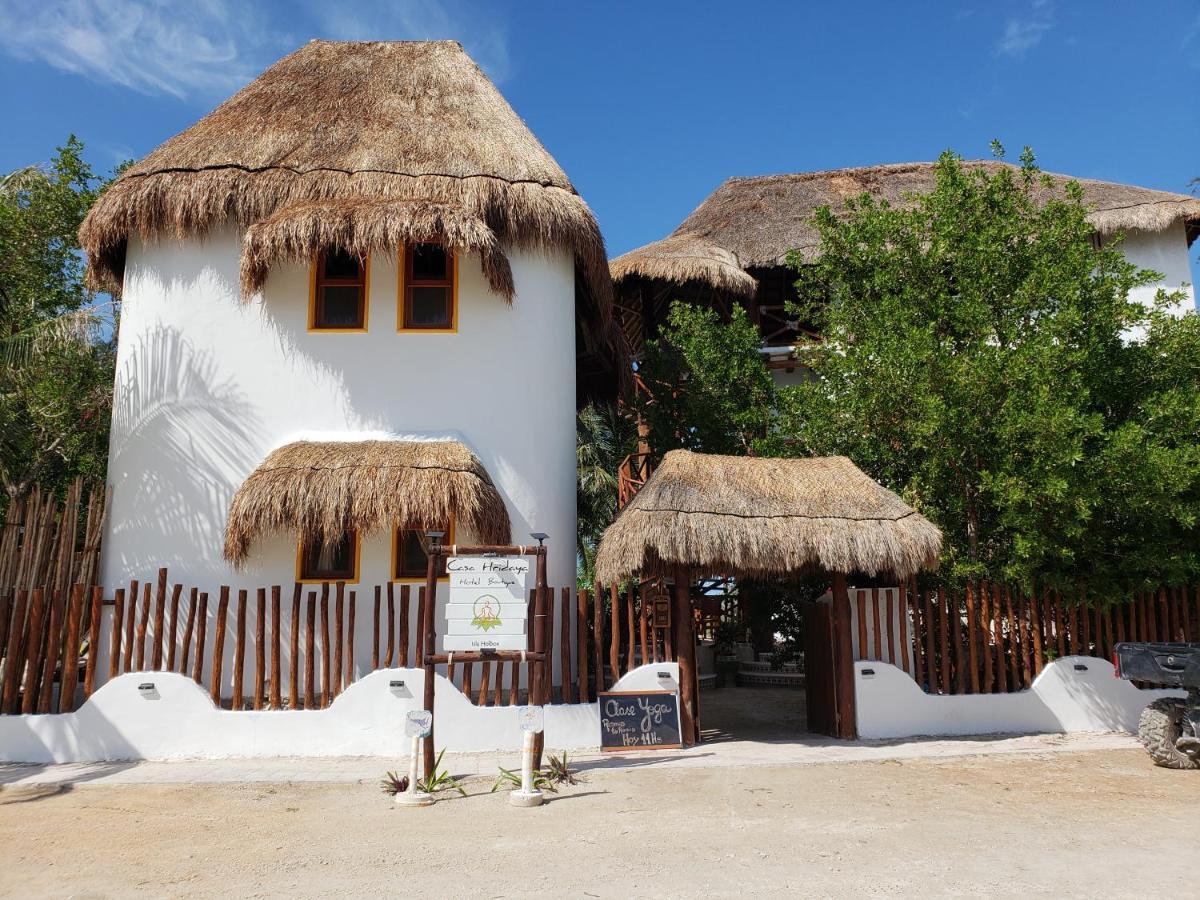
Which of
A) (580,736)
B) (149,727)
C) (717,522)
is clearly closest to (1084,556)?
(717,522)

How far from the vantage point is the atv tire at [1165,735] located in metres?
6.39

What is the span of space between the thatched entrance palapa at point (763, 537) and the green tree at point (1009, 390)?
1.16 m

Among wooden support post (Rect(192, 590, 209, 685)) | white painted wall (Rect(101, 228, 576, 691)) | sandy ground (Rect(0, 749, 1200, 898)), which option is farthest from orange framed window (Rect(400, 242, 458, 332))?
sandy ground (Rect(0, 749, 1200, 898))

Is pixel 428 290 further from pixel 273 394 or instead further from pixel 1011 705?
pixel 1011 705

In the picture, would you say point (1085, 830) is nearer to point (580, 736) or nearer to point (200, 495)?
point (580, 736)

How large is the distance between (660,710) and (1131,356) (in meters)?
6.72

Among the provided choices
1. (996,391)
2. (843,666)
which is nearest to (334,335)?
(843,666)

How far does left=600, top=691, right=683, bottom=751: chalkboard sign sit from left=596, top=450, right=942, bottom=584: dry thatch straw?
1098 mm

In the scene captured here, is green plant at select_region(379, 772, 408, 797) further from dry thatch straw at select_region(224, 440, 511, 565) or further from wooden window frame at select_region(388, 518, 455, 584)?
wooden window frame at select_region(388, 518, 455, 584)

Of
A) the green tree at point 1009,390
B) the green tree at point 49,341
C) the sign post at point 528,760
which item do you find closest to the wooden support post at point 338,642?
the sign post at point 528,760

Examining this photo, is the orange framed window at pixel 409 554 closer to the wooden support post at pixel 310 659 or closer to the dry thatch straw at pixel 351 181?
the wooden support post at pixel 310 659

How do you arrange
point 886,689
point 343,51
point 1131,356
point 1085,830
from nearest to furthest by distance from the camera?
point 1085,830
point 886,689
point 1131,356
point 343,51

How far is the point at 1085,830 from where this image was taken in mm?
4828

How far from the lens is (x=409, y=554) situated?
8242 millimetres
